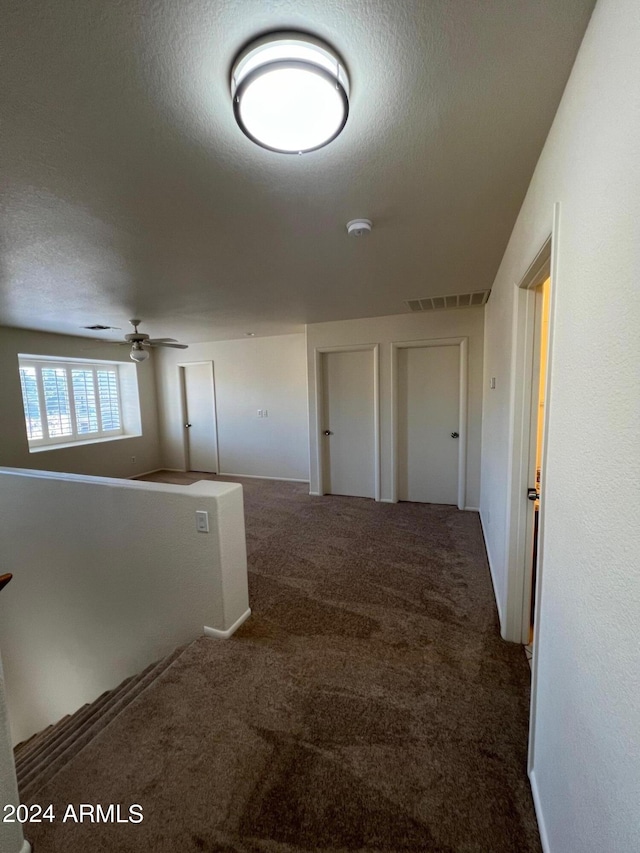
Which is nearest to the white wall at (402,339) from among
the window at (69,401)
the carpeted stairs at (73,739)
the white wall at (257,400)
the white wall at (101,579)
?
the white wall at (257,400)

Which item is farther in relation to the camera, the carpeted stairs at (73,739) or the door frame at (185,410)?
the door frame at (185,410)

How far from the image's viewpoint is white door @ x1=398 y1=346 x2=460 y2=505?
4.10 meters

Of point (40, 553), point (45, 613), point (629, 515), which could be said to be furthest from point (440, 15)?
point (45, 613)

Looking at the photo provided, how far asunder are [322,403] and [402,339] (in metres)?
1.31

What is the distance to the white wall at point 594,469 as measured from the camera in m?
0.65

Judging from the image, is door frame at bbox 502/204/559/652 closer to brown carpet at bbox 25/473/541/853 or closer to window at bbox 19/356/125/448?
brown carpet at bbox 25/473/541/853

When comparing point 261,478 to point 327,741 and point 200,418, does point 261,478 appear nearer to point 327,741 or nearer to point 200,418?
point 200,418

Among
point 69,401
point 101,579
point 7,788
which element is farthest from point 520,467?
point 69,401

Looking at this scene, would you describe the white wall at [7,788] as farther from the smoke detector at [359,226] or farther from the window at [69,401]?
the window at [69,401]

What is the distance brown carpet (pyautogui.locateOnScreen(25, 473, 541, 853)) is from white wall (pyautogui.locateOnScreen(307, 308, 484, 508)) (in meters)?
1.92

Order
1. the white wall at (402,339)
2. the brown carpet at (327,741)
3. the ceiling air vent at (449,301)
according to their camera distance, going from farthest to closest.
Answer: the white wall at (402,339) < the ceiling air vent at (449,301) < the brown carpet at (327,741)

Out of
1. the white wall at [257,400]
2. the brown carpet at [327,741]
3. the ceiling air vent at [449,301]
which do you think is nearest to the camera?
the brown carpet at [327,741]

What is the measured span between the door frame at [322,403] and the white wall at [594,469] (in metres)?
3.07

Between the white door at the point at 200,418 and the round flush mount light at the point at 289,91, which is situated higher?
the round flush mount light at the point at 289,91
